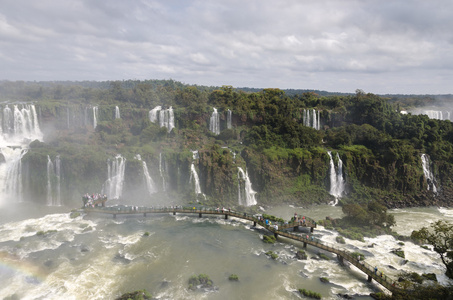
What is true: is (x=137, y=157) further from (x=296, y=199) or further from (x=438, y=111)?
(x=438, y=111)

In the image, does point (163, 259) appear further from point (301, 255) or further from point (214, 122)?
point (214, 122)

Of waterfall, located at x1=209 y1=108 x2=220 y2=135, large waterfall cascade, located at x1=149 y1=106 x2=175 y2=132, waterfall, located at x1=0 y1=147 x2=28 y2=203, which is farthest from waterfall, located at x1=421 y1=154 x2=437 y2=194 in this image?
waterfall, located at x1=0 y1=147 x2=28 y2=203

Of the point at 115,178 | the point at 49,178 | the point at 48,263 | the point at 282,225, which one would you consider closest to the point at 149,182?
the point at 115,178

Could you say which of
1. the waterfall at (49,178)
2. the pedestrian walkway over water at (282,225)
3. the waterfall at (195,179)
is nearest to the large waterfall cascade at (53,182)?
the waterfall at (49,178)

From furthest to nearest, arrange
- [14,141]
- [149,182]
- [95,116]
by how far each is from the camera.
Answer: [95,116]
[14,141]
[149,182]

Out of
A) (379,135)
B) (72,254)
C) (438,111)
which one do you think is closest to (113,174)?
(72,254)
